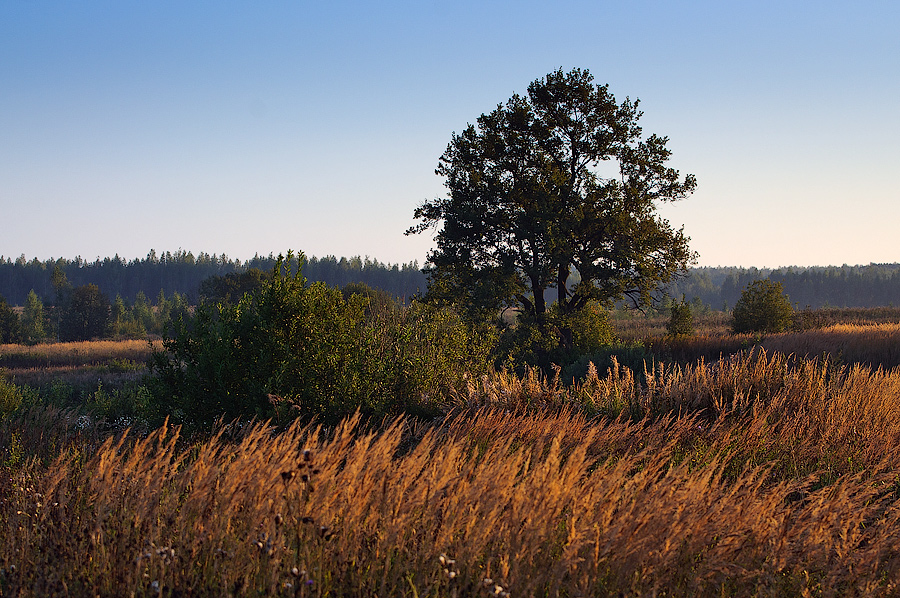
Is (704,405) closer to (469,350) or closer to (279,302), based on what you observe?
(469,350)

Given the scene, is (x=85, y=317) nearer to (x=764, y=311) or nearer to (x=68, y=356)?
(x=68, y=356)

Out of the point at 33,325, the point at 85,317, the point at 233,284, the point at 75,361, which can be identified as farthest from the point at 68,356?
the point at 33,325

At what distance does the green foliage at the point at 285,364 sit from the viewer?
7723mm

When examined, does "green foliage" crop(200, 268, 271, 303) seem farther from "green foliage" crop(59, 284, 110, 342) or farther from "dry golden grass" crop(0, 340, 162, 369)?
"green foliage" crop(59, 284, 110, 342)

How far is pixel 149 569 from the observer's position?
307 centimetres

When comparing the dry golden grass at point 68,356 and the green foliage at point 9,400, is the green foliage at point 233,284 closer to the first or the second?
the dry golden grass at point 68,356

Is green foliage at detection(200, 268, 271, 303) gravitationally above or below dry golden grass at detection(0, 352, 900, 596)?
above

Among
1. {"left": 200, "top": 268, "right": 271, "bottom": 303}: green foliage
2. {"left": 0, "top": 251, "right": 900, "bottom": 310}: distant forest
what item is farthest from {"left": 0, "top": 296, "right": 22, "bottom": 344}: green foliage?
{"left": 0, "top": 251, "right": 900, "bottom": 310}: distant forest

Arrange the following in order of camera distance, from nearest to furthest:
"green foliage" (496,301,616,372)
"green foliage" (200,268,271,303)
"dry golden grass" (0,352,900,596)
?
"dry golden grass" (0,352,900,596) < "green foliage" (496,301,616,372) < "green foliage" (200,268,271,303)

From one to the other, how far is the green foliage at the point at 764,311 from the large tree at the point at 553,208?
8.66m

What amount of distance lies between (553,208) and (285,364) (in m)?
16.4

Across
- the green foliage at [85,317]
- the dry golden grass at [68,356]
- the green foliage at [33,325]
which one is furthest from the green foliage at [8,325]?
the dry golden grass at [68,356]

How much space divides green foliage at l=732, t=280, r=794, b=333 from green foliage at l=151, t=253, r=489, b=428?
2543cm

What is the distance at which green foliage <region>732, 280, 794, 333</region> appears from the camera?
2941 centimetres
